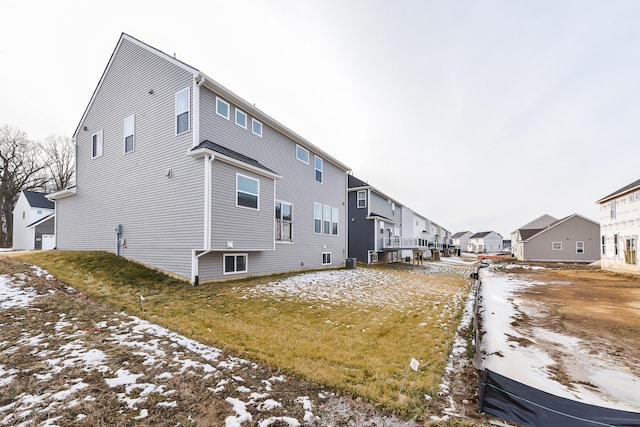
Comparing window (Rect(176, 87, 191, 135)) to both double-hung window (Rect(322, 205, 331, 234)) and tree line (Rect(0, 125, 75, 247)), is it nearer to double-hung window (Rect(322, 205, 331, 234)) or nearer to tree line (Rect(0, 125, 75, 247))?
double-hung window (Rect(322, 205, 331, 234))

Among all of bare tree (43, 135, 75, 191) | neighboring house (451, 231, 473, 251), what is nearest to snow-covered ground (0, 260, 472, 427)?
bare tree (43, 135, 75, 191)

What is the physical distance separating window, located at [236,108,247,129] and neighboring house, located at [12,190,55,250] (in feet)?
85.7

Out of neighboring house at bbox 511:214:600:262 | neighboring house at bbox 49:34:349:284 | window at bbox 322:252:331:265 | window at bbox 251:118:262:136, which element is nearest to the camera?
neighboring house at bbox 49:34:349:284

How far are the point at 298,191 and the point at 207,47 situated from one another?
8239mm

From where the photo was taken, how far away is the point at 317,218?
16.5 metres

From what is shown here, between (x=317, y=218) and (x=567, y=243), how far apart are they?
114 feet

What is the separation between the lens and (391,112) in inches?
637

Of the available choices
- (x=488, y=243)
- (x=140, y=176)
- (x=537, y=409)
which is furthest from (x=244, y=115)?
(x=488, y=243)

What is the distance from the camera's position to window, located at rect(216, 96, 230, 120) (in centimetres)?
1052

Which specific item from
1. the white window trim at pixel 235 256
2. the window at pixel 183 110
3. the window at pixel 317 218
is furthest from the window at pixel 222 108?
the window at pixel 317 218

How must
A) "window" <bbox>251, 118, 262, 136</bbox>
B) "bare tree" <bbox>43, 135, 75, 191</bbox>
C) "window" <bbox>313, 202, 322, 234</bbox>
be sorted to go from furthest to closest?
"bare tree" <bbox>43, 135, 75, 191</bbox> → "window" <bbox>313, 202, 322, 234</bbox> → "window" <bbox>251, 118, 262, 136</bbox>

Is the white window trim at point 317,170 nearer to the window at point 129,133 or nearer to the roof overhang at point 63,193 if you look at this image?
the window at point 129,133

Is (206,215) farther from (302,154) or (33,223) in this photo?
(33,223)

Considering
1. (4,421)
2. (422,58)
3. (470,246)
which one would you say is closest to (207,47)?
(422,58)
